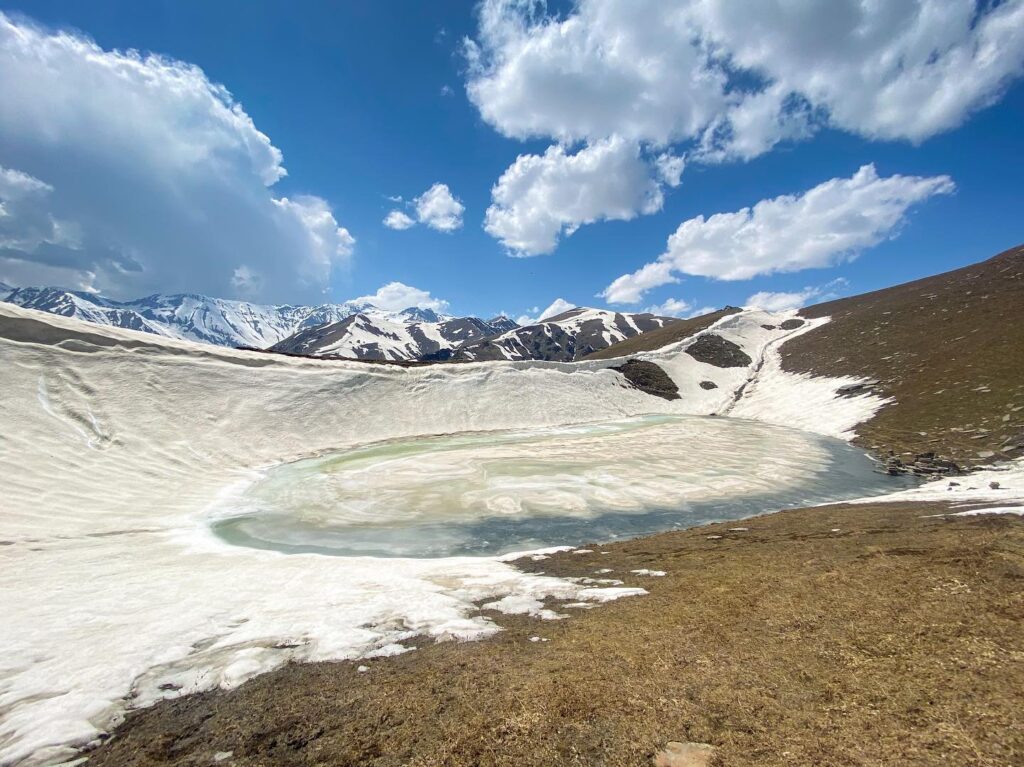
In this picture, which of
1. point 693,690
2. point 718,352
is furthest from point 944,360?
point 693,690

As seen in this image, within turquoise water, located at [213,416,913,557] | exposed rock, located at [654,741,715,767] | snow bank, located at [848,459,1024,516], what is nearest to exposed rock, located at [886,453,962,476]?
turquoise water, located at [213,416,913,557]

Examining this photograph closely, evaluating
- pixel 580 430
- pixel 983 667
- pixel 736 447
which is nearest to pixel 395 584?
pixel 983 667

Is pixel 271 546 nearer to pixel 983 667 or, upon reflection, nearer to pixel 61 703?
pixel 61 703

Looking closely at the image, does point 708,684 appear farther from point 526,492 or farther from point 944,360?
point 944,360

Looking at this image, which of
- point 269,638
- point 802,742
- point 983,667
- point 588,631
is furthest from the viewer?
point 269,638

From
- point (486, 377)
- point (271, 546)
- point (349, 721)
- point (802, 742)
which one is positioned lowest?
point (802, 742)

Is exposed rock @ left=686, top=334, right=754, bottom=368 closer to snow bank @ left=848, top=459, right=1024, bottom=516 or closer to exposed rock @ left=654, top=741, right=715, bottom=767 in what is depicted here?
snow bank @ left=848, top=459, right=1024, bottom=516
